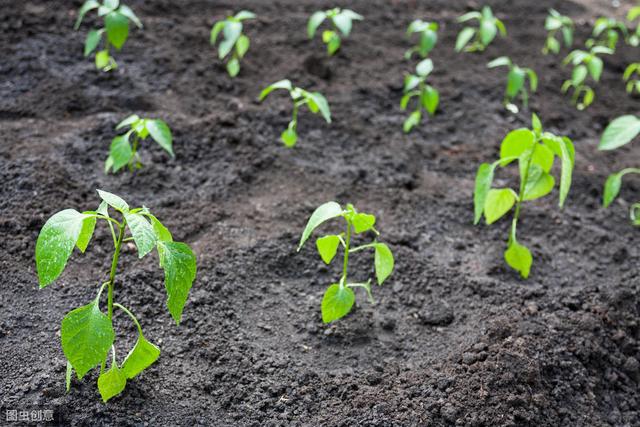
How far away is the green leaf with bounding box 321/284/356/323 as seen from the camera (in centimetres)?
216

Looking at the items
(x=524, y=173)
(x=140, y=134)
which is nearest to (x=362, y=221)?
(x=524, y=173)

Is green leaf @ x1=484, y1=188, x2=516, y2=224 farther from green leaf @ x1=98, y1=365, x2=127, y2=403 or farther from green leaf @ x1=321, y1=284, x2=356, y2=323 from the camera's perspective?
green leaf @ x1=98, y1=365, x2=127, y2=403

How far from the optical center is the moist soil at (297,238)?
2.06 meters

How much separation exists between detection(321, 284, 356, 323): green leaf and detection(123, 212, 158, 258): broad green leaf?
680 mm

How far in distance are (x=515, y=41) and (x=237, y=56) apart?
71.0 inches

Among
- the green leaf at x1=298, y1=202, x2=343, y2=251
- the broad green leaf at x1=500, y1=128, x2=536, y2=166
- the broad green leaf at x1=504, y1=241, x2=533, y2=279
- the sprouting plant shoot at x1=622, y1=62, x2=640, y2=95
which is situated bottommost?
the sprouting plant shoot at x1=622, y1=62, x2=640, y2=95

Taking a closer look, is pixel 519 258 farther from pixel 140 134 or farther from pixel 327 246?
pixel 140 134

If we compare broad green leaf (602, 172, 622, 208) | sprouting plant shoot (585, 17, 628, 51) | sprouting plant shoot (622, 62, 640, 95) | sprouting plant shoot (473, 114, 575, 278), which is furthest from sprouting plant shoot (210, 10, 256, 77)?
sprouting plant shoot (622, 62, 640, 95)

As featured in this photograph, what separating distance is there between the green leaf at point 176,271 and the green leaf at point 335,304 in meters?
0.57

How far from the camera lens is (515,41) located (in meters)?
4.37

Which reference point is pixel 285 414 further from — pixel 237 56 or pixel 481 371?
pixel 237 56

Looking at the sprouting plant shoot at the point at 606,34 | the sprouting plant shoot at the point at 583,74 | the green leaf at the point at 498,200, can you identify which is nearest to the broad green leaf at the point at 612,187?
the green leaf at the point at 498,200

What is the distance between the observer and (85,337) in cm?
169

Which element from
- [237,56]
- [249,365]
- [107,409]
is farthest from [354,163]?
[107,409]
